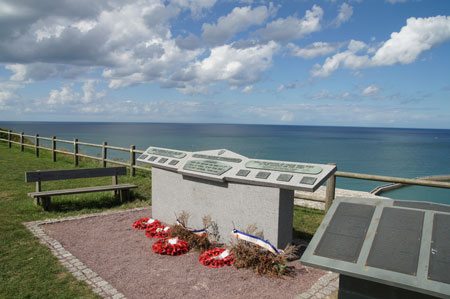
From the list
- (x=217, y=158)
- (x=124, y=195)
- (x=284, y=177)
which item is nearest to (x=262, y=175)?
(x=284, y=177)

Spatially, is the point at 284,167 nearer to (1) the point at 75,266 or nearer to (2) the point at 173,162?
(2) the point at 173,162

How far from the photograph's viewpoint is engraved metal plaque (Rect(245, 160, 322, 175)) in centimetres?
450

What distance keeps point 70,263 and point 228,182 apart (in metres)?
2.51

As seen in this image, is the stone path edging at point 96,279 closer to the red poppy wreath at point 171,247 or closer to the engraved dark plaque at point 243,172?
the red poppy wreath at point 171,247

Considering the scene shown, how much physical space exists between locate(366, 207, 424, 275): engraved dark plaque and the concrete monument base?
1.84 metres

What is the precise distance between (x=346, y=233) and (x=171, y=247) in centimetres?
303

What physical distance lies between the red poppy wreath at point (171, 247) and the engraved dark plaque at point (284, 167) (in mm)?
1612

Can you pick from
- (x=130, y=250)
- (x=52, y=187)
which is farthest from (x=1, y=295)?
(x=52, y=187)

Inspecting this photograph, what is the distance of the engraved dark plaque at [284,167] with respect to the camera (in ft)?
14.8

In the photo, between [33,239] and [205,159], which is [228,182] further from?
[33,239]

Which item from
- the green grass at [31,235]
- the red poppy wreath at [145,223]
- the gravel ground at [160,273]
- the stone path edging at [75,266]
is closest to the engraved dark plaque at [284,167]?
the gravel ground at [160,273]

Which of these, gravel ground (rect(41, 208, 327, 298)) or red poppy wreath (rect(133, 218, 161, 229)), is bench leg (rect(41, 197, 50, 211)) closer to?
gravel ground (rect(41, 208, 327, 298))

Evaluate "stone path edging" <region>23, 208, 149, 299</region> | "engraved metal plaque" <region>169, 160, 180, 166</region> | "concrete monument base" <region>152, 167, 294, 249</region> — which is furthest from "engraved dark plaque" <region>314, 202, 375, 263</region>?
"engraved metal plaque" <region>169, 160, 180, 166</region>

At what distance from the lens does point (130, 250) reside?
5.09 metres
